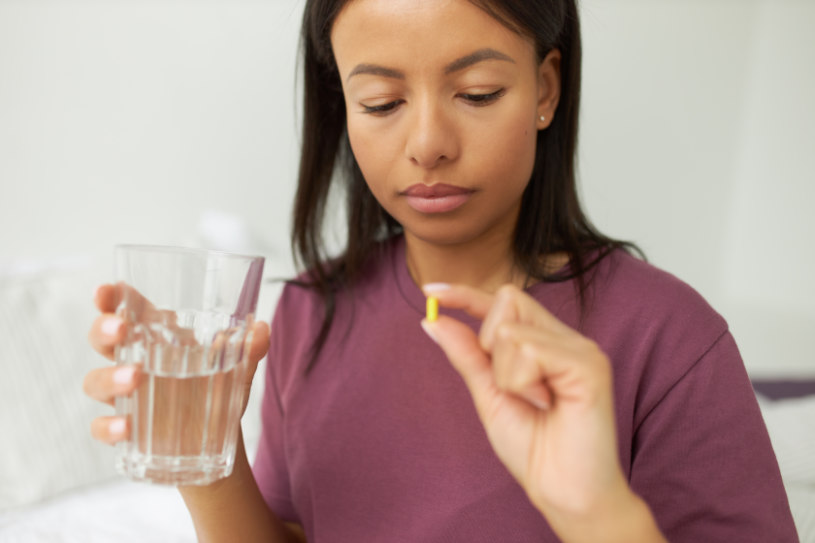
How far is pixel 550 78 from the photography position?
96cm

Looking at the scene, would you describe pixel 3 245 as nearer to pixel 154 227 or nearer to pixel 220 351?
pixel 154 227

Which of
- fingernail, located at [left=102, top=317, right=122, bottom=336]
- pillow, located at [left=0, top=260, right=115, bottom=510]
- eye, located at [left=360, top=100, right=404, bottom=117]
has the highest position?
eye, located at [left=360, top=100, right=404, bottom=117]

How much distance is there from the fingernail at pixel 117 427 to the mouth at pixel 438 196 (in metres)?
0.38

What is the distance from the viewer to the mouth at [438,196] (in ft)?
2.71

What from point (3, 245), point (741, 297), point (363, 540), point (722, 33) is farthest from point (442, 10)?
point (741, 297)

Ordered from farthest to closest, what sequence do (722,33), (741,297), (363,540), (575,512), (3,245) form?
(741,297) < (722,33) < (3,245) < (363,540) < (575,512)

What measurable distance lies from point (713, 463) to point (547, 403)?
299mm

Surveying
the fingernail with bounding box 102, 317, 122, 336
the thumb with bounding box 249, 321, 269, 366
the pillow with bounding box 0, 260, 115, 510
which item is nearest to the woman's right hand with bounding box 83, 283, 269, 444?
the fingernail with bounding box 102, 317, 122, 336

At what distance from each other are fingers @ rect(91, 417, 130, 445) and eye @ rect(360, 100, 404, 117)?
419 millimetres

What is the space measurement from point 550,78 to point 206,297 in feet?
1.80

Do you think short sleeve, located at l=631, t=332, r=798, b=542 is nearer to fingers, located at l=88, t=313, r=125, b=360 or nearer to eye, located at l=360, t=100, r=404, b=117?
eye, located at l=360, t=100, r=404, b=117

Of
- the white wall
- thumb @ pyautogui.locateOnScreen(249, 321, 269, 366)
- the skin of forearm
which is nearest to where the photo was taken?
thumb @ pyautogui.locateOnScreen(249, 321, 269, 366)

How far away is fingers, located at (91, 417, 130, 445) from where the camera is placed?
25.3 inches

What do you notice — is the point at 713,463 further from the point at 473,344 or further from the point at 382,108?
the point at 382,108
